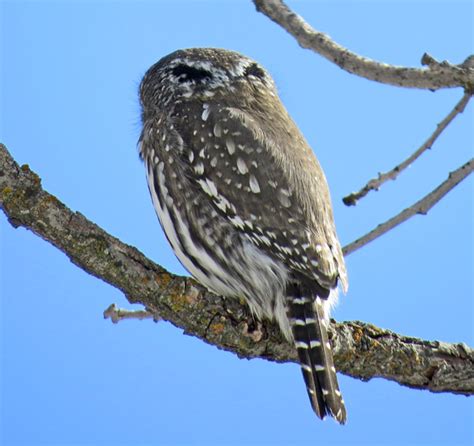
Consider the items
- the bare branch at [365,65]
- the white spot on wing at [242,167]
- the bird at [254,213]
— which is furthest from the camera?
the white spot on wing at [242,167]

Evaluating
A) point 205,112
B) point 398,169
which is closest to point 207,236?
point 205,112

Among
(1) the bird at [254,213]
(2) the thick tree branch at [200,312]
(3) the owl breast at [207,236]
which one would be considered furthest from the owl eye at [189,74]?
(2) the thick tree branch at [200,312]

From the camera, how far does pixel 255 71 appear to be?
505cm

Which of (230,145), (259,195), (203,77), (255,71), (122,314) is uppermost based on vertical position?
(255,71)

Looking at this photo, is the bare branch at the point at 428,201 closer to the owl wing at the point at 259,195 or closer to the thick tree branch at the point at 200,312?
the owl wing at the point at 259,195

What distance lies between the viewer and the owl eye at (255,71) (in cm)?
501

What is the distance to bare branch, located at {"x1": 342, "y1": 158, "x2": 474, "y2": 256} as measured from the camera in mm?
4090

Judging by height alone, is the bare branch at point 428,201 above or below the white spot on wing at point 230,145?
below

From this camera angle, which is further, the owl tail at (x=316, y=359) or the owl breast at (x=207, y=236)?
the owl breast at (x=207, y=236)

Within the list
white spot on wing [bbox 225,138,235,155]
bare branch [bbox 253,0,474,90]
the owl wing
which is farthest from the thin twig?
bare branch [bbox 253,0,474,90]

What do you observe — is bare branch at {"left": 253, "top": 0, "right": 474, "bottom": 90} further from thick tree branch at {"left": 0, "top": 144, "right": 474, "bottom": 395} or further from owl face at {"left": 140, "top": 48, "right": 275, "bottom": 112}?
thick tree branch at {"left": 0, "top": 144, "right": 474, "bottom": 395}

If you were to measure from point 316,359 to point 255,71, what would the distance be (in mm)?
1860

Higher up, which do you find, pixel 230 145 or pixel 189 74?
pixel 189 74

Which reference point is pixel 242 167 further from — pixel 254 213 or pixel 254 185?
pixel 254 213
